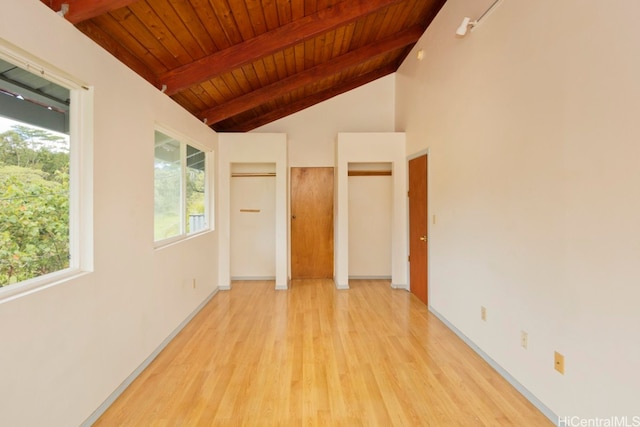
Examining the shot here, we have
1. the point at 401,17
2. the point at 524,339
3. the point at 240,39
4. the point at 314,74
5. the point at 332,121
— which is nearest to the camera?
the point at 524,339

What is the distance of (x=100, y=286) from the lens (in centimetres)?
192

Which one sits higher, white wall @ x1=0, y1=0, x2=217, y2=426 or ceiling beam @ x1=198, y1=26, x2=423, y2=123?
ceiling beam @ x1=198, y1=26, x2=423, y2=123

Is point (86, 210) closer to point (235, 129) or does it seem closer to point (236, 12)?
point (236, 12)

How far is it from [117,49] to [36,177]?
1290 mm

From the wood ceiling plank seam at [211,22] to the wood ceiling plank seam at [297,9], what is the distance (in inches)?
25.4

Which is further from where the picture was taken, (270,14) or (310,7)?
(310,7)

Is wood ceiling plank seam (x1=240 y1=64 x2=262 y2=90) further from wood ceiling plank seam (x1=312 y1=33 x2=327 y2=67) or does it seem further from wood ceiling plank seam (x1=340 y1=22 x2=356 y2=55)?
wood ceiling plank seam (x1=340 y1=22 x2=356 y2=55)

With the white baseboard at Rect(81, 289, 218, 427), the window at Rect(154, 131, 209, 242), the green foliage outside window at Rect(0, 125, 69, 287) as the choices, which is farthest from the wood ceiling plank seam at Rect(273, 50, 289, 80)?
the white baseboard at Rect(81, 289, 218, 427)

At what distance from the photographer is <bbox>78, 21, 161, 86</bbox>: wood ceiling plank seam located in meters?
2.01

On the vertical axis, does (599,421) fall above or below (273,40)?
below

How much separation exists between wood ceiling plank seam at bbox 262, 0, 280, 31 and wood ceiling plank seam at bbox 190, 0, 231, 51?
1.30 feet

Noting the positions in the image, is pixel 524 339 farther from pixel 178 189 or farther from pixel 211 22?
pixel 178 189

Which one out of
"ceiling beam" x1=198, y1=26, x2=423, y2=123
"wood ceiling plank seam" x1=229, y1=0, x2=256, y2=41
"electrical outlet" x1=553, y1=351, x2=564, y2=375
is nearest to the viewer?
"electrical outlet" x1=553, y1=351, x2=564, y2=375

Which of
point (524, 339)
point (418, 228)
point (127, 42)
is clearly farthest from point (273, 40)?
point (524, 339)
